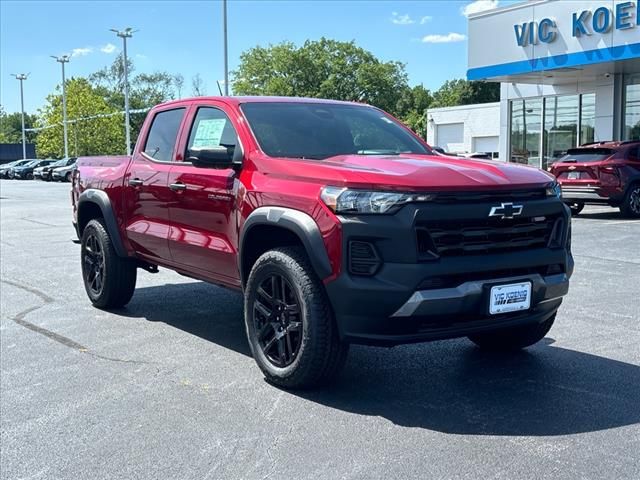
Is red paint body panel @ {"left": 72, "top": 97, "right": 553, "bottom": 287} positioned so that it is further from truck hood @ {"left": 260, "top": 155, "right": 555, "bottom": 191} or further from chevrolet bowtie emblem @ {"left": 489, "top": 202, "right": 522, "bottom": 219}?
chevrolet bowtie emblem @ {"left": 489, "top": 202, "right": 522, "bottom": 219}

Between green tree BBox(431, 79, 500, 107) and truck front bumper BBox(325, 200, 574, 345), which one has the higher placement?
green tree BBox(431, 79, 500, 107)

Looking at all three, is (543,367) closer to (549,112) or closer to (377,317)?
(377,317)

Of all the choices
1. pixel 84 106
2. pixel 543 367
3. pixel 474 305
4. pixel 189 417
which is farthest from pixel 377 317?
pixel 84 106

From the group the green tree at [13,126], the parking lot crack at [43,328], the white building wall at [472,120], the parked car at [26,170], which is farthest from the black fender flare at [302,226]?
the green tree at [13,126]

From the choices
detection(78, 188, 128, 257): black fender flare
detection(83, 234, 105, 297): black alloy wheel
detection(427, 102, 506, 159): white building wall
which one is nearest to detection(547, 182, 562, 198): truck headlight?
detection(78, 188, 128, 257): black fender flare

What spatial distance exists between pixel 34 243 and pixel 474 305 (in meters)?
10.6

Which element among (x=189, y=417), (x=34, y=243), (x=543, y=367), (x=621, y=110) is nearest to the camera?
(x=189, y=417)

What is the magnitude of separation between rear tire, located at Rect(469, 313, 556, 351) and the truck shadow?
0.08m

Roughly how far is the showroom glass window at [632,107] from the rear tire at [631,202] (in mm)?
7211

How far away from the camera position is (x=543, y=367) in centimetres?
516

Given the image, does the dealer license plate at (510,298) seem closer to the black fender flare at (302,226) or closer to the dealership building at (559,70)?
the black fender flare at (302,226)

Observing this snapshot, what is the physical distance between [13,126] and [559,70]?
141 meters

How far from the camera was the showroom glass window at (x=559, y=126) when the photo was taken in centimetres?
2450

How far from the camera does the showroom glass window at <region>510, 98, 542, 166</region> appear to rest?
2581 centimetres
